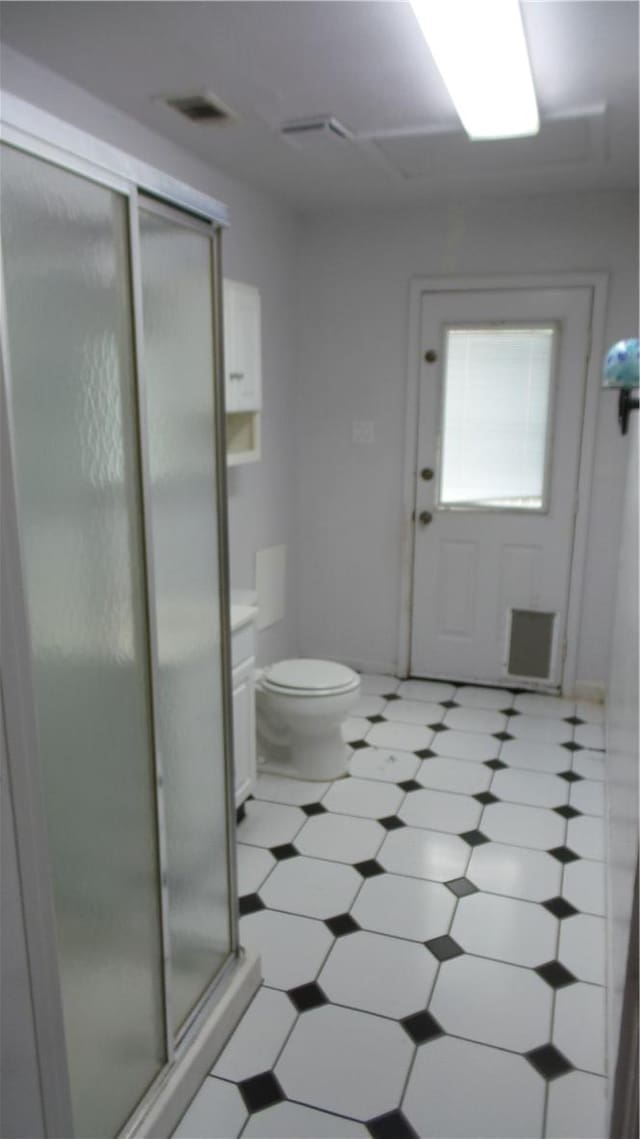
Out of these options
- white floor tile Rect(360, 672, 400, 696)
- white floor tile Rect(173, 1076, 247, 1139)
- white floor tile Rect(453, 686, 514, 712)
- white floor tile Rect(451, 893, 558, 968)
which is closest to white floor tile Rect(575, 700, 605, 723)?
white floor tile Rect(453, 686, 514, 712)

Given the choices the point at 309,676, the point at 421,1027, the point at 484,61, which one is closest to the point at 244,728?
the point at 309,676

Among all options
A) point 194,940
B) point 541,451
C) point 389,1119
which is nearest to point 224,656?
point 194,940

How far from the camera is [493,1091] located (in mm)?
1920

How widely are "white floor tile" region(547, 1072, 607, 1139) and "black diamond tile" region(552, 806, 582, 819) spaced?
4.20 feet

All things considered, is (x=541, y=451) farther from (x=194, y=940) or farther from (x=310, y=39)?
(x=194, y=940)

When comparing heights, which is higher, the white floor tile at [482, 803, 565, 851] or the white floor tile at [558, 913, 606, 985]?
the white floor tile at [482, 803, 565, 851]

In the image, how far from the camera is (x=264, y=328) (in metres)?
4.02

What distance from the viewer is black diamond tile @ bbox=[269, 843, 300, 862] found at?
2895 millimetres

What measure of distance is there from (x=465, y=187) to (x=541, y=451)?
53.3 inches

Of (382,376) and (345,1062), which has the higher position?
(382,376)

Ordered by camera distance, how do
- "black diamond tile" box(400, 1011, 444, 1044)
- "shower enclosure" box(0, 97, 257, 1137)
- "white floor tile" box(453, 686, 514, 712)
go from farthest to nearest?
"white floor tile" box(453, 686, 514, 712) → "black diamond tile" box(400, 1011, 444, 1044) → "shower enclosure" box(0, 97, 257, 1137)

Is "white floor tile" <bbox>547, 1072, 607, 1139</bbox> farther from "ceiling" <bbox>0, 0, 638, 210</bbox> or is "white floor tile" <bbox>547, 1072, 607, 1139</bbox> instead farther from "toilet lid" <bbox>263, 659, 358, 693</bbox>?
"ceiling" <bbox>0, 0, 638, 210</bbox>

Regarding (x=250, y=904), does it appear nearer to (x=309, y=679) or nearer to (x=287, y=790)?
(x=287, y=790)

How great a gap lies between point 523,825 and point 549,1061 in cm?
115
